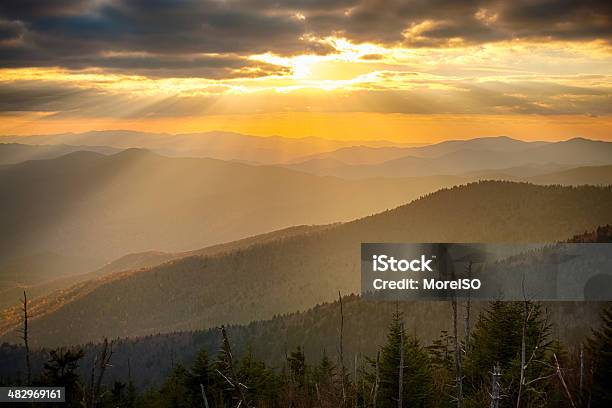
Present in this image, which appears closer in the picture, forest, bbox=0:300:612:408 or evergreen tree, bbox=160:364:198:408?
forest, bbox=0:300:612:408

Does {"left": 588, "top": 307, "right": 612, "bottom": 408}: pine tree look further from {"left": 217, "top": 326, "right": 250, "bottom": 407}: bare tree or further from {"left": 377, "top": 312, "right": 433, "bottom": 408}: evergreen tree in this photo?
{"left": 217, "top": 326, "right": 250, "bottom": 407}: bare tree

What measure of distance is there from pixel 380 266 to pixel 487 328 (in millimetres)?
5295

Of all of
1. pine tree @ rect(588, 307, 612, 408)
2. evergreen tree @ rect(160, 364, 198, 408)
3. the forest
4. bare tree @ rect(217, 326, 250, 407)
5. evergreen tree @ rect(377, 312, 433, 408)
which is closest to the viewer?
bare tree @ rect(217, 326, 250, 407)

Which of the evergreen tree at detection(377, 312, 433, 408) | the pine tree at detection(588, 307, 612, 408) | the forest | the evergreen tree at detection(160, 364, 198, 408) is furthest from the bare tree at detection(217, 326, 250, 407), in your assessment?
the evergreen tree at detection(160, 364, 198, 408)

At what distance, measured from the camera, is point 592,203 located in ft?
542

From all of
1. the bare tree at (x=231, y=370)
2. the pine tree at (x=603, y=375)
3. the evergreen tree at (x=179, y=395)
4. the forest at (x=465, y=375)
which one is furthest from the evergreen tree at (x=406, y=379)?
the bare tree at (x=231, y=370)

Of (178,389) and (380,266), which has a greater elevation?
(380,266)

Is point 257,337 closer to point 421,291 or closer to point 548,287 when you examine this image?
point 548,287

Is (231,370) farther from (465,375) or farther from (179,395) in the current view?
(179,395)

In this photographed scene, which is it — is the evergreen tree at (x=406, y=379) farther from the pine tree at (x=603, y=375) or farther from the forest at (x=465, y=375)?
the pine tree at (x=603, y=375)

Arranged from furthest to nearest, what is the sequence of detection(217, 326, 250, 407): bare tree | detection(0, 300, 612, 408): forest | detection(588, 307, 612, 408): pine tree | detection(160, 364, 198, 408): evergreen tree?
1. detection(160, 364, 198, 408): evergreen tree
2. detection(588, 307, 612, 408): pine tree
3. detection(0, 300, 612, 408): forest
4. detection(217, 326, 250, 407): bare tree

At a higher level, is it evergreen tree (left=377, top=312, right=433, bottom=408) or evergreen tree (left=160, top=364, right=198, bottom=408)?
evergreen tree (left=377, top=312, right=433, bottom=408)

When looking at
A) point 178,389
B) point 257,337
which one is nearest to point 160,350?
point 257,337

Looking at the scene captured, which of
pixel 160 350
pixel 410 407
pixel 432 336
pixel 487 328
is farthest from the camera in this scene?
pixel 160 350
